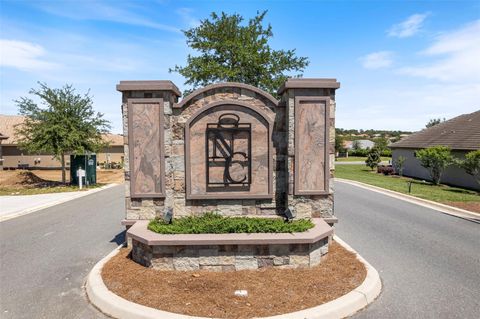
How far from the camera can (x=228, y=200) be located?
8156 mm

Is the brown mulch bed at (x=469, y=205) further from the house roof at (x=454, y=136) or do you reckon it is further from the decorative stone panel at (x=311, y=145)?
the house roof at (x=454, y=136)

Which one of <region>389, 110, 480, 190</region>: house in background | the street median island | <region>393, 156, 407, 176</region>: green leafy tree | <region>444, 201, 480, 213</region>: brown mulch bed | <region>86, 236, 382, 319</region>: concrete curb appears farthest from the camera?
<region>393, 156, 407, 176</region>: green leafy tree

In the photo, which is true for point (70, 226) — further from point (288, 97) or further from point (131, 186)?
point (288, 97)

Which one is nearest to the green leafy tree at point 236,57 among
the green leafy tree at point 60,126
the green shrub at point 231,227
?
the green leafy tree at point 60,126

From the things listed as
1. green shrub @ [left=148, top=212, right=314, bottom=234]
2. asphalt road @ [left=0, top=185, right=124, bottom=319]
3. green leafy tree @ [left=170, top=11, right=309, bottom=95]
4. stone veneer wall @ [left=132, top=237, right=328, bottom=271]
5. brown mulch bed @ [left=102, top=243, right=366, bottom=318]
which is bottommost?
asphalt road @ [left=0, top=185, right=124, bottom=319]

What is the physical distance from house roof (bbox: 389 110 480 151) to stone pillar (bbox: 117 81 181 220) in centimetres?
2263

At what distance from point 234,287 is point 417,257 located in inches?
186

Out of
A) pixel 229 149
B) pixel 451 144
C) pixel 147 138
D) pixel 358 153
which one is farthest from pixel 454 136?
pixel 358 153

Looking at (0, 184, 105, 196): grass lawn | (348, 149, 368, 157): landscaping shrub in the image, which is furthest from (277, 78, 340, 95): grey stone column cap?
(348, 149, 368, 157): landscaping shrub

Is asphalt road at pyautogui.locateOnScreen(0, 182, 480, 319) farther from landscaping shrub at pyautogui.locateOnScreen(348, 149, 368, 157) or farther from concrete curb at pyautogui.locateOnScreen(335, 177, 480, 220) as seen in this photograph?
landscaping shrub at pyautogui.locateOnScreen(348, 149, 368, 157)

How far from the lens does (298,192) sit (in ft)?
25.6

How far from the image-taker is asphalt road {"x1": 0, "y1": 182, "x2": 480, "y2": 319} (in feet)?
16.5

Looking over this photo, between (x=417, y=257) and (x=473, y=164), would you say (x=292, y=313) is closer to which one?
(x=417, y=257)

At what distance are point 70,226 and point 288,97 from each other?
28.8 ft
